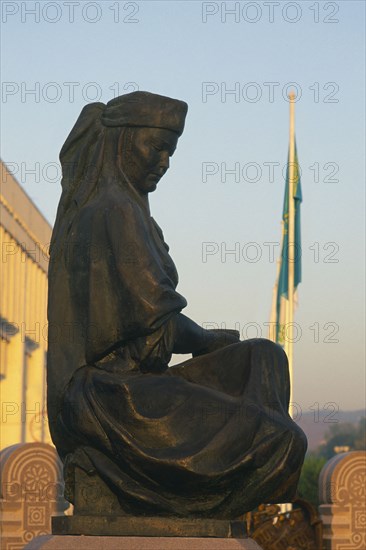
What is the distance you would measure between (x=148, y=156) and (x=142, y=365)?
108cm

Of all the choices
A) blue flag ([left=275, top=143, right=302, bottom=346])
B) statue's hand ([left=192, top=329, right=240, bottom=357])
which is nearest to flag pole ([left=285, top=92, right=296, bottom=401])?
blue flag ([left=275, top=143, right=302, bottom=346])

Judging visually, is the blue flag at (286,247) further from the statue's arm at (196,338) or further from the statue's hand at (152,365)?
the statue's hand at (152,365)

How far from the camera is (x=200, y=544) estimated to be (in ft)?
19.7

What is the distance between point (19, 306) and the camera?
1389 inches

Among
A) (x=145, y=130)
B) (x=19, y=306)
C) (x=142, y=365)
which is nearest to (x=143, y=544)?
(x=142, y=365)

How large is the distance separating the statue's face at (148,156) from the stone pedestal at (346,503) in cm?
672

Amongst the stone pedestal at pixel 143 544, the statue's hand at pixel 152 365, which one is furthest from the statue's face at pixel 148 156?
the stone pedestal at pixel 143 544

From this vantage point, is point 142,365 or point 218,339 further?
point 218,339

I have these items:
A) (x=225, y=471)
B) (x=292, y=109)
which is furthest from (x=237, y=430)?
(x=292, y=109)

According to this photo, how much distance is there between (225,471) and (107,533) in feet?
2.03

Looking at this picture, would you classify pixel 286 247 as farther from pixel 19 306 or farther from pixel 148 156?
pixel 148 156

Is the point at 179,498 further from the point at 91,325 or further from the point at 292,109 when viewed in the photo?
the point at 292,109

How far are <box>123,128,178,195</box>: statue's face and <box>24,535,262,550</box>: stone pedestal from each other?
1801mm

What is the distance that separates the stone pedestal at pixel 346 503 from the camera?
12.8 meters
